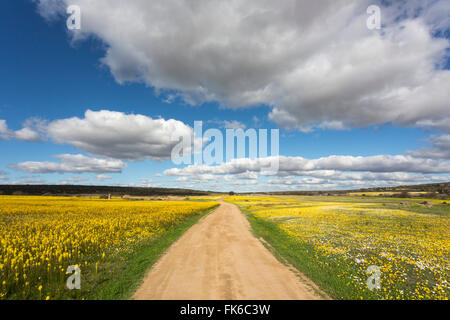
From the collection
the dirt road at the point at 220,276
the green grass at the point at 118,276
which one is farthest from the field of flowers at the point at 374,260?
the green grass at the point at 118,276

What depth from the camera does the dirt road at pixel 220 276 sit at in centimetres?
726

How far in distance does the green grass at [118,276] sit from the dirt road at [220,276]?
1.68 ft

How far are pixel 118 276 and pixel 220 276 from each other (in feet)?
15.4

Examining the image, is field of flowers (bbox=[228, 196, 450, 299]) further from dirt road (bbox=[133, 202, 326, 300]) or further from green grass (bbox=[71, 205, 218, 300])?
green grass (bbox=[71, 205, 218, 300])

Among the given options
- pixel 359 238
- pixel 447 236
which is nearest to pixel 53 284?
pixel 359 238

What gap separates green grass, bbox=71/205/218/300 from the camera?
7352 millimetres

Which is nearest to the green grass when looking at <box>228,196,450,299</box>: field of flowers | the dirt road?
the dirt road

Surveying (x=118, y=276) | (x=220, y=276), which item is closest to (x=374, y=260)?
(x=220, y=276)

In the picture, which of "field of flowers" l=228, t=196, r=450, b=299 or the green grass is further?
"field of flowers" l=228, t=196, r=450, b=299

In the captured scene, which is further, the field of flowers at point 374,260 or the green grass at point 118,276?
the field of flowers at point 374,260

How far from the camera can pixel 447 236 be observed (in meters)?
16.8

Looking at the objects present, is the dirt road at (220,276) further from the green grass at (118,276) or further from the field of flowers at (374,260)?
the field of flowers at (374,260)

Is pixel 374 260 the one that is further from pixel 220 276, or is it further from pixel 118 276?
pixel 118 276

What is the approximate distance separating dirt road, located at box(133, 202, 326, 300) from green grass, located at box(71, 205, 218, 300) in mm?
512
